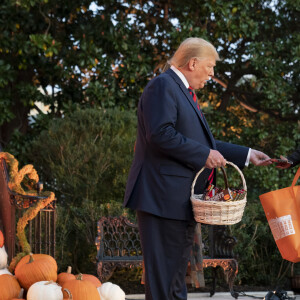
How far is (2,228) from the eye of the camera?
4.56m

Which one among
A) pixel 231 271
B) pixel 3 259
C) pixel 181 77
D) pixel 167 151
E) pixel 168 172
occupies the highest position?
pixel 181 77

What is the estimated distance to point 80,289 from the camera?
11.6ft

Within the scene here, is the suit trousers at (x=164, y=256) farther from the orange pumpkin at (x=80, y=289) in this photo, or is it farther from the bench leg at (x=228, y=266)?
the bench leg at (x=228, y=266)

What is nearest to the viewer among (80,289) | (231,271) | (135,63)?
(80,289)

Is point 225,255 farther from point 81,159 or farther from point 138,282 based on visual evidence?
point 81,159

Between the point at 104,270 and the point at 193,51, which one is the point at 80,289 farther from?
the point at 104,270

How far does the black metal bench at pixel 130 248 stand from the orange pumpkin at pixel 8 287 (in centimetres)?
225

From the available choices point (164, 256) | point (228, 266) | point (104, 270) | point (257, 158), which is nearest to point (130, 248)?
point (104, 270)

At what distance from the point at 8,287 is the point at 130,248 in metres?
3.24

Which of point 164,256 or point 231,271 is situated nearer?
point 164,256

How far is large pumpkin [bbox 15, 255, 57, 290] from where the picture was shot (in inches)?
144

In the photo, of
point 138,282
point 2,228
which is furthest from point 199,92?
point 2,228

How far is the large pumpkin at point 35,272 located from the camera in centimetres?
366

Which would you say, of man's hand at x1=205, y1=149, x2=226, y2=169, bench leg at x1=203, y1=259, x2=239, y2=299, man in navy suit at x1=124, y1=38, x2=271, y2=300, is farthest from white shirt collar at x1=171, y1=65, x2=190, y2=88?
bench leg at x1=203, y1=259, x2=239, y2=299
